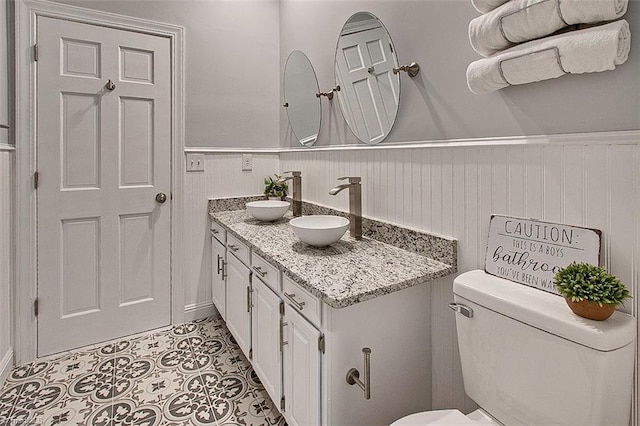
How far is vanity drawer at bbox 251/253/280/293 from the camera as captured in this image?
138cm

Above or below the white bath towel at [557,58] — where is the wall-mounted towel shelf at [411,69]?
above

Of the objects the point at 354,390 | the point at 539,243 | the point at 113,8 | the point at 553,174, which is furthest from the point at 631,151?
the point at 113,8

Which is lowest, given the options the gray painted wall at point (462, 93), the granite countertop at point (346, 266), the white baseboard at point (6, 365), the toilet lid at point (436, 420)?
the white baseboard at point (6, 365)

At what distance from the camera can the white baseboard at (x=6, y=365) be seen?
175 centimetres

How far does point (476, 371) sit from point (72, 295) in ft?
7.22

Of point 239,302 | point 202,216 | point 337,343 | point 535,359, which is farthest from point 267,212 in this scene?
point 535,359

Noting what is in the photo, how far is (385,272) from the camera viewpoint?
1213 millimetres

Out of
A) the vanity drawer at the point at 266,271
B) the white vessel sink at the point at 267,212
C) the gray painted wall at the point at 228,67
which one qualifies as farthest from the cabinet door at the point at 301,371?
the gray painted wall at the point at 228,67

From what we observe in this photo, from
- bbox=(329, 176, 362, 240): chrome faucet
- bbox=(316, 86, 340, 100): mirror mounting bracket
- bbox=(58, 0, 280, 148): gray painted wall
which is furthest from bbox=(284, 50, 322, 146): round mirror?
bbox=(329, 176, 362, 240): chrome faucet

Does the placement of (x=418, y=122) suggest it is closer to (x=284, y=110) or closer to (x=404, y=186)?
(x=404, y=186)

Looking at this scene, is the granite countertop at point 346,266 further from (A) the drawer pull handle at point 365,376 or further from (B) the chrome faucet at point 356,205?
A: (A) the drawer pull handle at point 365,376

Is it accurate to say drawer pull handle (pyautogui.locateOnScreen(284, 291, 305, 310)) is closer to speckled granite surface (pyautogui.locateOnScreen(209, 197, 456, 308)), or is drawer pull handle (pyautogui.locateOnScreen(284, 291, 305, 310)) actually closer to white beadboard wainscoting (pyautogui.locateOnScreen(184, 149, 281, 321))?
speckled granite surface (pyautogui.locateOnScreen(209, 197, 456, 308))

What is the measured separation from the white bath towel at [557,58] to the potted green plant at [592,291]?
0.49 m

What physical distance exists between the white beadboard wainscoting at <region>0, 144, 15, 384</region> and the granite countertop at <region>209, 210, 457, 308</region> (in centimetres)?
121
